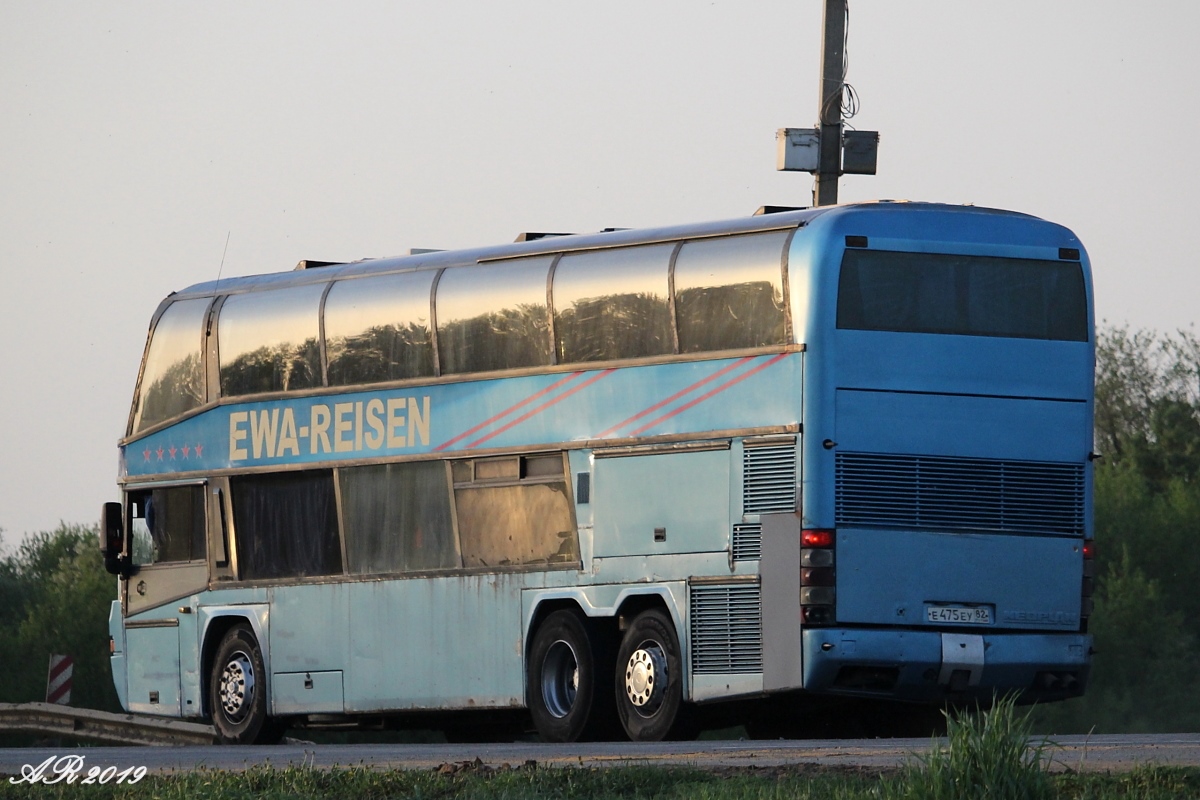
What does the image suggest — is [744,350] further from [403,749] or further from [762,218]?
[403,749]

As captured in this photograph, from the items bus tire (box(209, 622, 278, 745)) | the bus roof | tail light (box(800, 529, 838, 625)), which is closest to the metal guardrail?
bus tire (box(209, 622, 278, 745))

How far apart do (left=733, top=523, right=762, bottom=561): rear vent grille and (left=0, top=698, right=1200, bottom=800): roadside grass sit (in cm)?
452

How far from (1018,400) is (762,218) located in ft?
7.64

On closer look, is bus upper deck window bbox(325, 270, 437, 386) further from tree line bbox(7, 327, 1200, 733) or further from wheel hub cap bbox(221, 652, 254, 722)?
tree line bbox(7, 327, 1200, 733)

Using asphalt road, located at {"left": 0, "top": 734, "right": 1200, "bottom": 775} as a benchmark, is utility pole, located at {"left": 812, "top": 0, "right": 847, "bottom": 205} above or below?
above

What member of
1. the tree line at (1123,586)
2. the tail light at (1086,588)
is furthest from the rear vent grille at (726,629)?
the tree line at (1123,586)

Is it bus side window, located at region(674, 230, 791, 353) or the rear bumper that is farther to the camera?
bus side window, located at region(674, 230, 791, 353)

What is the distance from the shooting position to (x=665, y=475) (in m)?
18.5

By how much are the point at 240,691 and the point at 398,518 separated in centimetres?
291

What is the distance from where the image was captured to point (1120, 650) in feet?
157

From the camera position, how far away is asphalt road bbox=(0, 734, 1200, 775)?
1299 centimetres

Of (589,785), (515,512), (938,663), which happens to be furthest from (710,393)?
(589,785)

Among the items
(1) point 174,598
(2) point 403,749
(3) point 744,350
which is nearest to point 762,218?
(3) point 744,350

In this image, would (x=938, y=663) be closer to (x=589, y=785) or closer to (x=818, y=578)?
(x=818, y=578)
